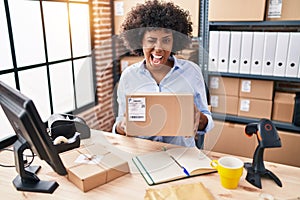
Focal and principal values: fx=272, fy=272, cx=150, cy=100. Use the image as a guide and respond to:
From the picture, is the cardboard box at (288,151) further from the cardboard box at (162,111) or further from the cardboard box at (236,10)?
the cardboard box at (162,111)

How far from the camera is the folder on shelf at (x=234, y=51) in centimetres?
212

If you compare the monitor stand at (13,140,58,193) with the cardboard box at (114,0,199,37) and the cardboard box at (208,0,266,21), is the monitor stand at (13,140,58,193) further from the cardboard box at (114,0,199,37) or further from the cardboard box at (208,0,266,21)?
the cardboard box at (208,0,266,21)

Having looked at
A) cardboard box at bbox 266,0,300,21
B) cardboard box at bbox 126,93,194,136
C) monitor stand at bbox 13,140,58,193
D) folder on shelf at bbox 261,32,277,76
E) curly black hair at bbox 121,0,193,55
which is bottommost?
monitor stand at bbox 13,140,58,193

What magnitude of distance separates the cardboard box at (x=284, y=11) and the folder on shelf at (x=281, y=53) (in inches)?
5.4

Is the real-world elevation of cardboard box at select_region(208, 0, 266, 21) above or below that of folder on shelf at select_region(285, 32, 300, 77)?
above

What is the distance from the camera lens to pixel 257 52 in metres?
2.10

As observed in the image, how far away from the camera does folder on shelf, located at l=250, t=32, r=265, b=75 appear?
206 cm

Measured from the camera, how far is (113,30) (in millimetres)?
2781

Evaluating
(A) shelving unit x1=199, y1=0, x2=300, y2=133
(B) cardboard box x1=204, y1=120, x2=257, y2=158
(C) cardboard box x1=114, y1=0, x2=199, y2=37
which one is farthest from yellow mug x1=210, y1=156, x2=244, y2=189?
(C) cardboard box x1=114, y1=0, x2=199, y2=37

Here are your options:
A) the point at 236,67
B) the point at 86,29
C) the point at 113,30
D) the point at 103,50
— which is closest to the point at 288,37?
the point at 236,67

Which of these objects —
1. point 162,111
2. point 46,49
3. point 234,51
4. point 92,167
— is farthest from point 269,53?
point 46,49

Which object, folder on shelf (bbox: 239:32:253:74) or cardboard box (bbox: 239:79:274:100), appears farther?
cardboard box (bbox: 239:79:274:100)

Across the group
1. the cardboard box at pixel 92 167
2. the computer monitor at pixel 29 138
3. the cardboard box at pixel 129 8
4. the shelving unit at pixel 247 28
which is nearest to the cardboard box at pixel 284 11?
the shelving unit at pixel 247 28

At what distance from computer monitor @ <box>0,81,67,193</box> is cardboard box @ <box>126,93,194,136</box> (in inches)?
13.1
